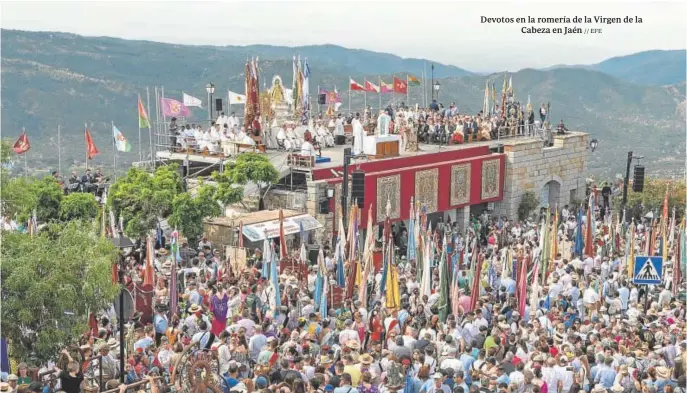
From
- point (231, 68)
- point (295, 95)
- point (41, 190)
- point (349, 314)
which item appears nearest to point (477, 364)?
point (349, 314)

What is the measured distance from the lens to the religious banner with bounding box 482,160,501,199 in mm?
42219

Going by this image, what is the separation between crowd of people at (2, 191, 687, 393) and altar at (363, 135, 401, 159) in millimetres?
12297

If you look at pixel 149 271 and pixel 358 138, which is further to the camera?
pixel 358 138

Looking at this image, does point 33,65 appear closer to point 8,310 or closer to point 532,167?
point 532,167

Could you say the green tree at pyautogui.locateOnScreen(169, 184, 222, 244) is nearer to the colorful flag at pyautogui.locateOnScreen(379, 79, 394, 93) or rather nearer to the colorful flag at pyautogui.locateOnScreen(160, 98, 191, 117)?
the colorful flag at pyautogui.locateOnScreen(160, 98, 191, 117)

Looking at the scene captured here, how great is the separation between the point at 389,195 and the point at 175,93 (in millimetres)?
121301

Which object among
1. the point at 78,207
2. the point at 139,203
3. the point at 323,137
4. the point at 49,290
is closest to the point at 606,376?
the point at 49,290

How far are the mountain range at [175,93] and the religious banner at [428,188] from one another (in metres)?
58.2

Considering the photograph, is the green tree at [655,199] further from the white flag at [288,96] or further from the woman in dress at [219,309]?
the woman in dress at [219,309]

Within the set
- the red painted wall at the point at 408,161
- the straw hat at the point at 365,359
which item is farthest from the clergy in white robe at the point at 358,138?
the straw hat at the point at 365,359

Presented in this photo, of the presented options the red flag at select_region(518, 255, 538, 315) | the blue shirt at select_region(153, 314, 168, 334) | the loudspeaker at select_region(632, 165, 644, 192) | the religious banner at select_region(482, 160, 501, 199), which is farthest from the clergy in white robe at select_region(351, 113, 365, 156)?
the blue shirt at select_region(153, 314, 168, 334)

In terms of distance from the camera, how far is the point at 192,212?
1197 inches

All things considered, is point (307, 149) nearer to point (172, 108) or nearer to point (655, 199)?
point (172, 108)

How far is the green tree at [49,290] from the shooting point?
54.2 feet
